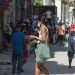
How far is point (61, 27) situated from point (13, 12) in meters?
6.11

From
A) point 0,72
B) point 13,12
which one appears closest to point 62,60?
point 0,72

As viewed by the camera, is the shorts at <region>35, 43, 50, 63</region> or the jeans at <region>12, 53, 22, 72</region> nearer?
the shorts at <region>35, 43, 50, 63</region>

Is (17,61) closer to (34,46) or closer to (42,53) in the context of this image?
(34,46)

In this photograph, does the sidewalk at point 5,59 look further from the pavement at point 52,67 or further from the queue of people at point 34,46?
the queue of people at point 34,46

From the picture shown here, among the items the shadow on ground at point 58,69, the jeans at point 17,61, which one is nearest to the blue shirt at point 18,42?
the jeans at point 17,61

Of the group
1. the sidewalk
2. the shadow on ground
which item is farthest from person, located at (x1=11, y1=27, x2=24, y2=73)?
the sidewalk

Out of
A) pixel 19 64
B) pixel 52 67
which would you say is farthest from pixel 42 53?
pixel 52 67

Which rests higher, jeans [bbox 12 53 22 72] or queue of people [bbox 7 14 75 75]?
queue of people [bbox 7 14 75 75]

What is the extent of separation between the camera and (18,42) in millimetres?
17750

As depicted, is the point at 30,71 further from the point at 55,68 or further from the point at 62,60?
the point at 62,60

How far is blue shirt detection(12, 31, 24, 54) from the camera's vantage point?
17688 mm

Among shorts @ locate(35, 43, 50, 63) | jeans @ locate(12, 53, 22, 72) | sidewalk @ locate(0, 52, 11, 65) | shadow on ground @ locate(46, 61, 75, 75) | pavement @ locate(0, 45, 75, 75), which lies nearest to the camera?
shorts @ locate(35, 43, 50, 63)

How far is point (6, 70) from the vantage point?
1877 cm

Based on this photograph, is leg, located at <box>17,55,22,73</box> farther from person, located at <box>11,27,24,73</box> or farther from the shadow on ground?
the shadow on ground
